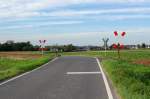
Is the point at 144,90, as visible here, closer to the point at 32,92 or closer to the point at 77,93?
the point at 77,93

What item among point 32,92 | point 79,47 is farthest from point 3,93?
point 79,47

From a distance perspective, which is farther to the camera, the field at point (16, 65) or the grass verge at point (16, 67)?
the field at point (16, 65)

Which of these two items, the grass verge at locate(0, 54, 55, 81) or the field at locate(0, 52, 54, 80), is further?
the field at locate(0, 52, 54, 80)

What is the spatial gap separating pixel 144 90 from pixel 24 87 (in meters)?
4.92

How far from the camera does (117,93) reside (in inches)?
577

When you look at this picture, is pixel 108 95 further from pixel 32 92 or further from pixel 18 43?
pixel 18 43

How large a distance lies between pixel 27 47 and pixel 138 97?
84.4 metres

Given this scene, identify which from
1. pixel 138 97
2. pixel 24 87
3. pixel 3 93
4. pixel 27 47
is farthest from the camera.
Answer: pixel 27 47

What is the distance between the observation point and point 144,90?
565 inches

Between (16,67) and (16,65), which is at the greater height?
(16,67)

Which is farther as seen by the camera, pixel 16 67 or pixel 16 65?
pixel 16 65

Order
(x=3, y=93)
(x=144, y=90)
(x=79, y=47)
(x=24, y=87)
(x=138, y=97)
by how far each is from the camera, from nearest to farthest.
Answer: (x=138, y=97) → (x=144, y=90) → (x=3, y=93) → (x=24, y=87) → (x=79, y=47)

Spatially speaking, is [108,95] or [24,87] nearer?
[108,95]

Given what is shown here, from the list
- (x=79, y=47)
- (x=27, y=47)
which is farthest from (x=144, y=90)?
(x=79, y=47)
